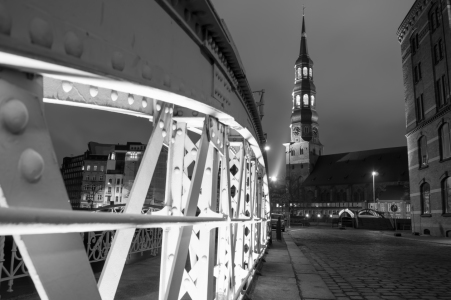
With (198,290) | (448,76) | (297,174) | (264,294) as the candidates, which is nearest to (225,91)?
(198,290)

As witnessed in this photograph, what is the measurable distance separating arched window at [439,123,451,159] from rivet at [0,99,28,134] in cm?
2795

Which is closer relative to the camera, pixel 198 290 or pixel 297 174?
pixel 198 290

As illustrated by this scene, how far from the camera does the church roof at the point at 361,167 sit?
246 ft

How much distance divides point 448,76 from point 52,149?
93.2ft

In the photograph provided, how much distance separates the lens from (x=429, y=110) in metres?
27.2

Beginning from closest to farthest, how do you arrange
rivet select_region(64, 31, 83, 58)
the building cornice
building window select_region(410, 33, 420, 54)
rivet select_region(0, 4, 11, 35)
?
rivet select_region(0, 4, 11, 35), rivet select_region(64, 31, 83, 58), the building cornice, building window select_region(410, 33, 420, 54)

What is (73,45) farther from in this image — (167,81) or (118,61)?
(167,81)

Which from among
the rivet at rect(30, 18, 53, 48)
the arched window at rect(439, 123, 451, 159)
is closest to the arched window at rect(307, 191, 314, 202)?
the arched window at rect(439, 123, 451, 159)

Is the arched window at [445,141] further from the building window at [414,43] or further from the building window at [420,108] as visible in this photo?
the building window at [414,43]

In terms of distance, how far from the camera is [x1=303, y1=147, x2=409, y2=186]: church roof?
7512cm

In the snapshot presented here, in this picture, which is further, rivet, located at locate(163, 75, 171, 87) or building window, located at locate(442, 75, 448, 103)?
building window, located at locate(442, 75, 448, 103)

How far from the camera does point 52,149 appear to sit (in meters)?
1.11

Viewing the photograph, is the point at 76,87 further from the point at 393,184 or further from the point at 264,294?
the point at 393,184

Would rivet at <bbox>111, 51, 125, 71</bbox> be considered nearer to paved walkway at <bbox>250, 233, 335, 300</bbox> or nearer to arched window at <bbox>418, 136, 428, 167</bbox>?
paved walkway at <bbox>250, 233, 335, 300</bbox>
